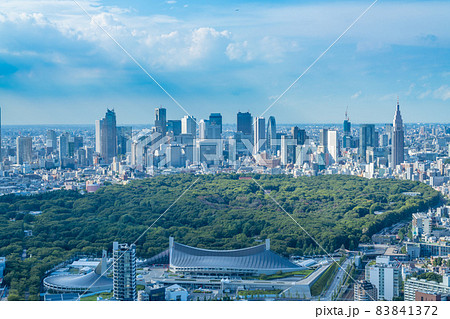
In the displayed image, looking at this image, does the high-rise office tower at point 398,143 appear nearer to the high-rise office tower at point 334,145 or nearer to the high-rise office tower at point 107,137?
the high-rise office tower at point 334,145

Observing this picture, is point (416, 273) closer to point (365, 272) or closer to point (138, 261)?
point (365, 272)

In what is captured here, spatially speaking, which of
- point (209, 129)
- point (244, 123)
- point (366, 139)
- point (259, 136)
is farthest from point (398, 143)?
point (209, 129)

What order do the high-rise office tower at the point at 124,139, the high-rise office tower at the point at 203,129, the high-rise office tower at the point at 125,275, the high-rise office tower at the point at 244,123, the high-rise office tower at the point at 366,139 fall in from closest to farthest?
the high-rise office tower at the point at 125,275 → the high-rise office tower at the point at 244,123 → the high-rise office tower at the point at 203,129 → the high-rise office tower at the point at 124,139 → the high-rise office tower at the point at 366,139

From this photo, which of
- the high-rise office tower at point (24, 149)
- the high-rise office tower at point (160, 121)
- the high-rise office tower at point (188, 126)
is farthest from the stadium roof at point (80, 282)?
the high-rise office tower at point (24, 149)

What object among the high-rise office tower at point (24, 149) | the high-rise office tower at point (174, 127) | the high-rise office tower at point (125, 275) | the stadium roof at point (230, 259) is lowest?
the stadium roof at point (230, 259)

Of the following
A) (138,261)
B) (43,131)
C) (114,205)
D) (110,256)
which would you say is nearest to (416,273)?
(138,261)

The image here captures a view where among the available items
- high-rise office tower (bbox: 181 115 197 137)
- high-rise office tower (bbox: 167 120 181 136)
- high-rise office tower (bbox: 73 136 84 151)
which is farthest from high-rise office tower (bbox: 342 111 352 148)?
high-rise office tower (bbox: 73 136 84 151)

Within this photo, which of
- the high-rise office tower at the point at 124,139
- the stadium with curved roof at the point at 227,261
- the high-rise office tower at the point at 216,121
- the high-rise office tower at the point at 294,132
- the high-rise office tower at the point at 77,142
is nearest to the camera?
the stadium with curved roof at the point at 227,261

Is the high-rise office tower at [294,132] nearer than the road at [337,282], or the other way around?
the road at [337,282]
